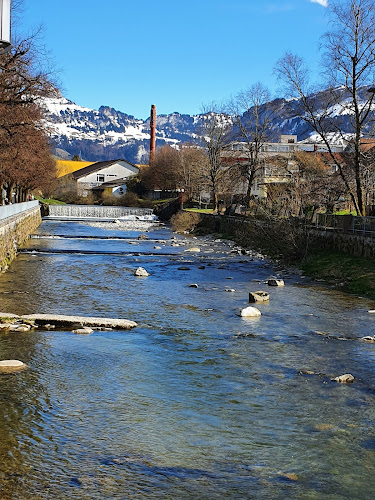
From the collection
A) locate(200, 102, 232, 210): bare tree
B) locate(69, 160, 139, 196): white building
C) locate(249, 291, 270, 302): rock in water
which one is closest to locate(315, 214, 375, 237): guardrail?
locate(249, 291, 270, 302): rock in water

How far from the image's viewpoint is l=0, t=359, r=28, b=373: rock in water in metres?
11.0

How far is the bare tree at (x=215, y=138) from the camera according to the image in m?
71.8

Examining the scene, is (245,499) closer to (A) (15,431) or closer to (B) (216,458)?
(B) (216,458)

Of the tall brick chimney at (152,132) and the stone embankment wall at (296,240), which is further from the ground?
the tall brick chimney at (152,132)

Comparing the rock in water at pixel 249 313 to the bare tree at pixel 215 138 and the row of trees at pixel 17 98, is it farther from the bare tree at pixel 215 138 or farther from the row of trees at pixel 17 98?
the bare tree at pixel 215 138

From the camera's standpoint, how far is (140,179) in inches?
4611

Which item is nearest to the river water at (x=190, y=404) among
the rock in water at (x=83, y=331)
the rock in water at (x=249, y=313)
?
the rock in water at (x=83, y=331)

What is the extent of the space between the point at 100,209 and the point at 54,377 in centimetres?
7685

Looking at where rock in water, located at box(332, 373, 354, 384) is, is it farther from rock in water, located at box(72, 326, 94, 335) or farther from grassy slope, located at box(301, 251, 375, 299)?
grassy slope, located at box(301, 251, 375, 299)

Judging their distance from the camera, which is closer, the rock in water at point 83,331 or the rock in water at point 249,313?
the rock in water at point 83,331

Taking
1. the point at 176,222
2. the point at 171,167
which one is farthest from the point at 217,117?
the point at 171,167

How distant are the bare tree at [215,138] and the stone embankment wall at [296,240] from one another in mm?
30486

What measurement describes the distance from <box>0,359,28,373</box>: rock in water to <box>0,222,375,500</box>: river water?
0.27 m

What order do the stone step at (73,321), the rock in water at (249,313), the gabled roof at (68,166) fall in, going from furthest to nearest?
the gabled roof at (68,166) < the rock in water at (249,313) < the stone step at (73,321)
